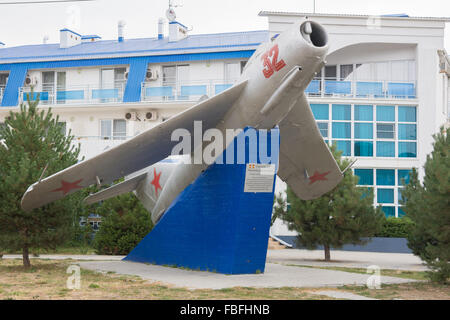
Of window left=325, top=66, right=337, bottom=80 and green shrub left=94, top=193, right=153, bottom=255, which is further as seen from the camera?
window left=325, top=66, right=337, bottom=80

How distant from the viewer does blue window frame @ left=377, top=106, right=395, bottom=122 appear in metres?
28.4

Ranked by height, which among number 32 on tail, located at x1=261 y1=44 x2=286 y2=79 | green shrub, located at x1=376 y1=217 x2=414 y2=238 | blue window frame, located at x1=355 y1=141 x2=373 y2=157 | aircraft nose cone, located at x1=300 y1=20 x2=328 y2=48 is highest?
aircraft nose cone, located at x1=300 y1=20 x2=328 y2=48

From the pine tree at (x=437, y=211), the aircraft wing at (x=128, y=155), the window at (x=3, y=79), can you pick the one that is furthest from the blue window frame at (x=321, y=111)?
the window at (x=3, y=79)

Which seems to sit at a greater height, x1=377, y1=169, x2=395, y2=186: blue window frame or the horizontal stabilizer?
x1=377, y1=169, x2=395, y2=186: blue window frame

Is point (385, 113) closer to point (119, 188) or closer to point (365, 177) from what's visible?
point (365, 177)

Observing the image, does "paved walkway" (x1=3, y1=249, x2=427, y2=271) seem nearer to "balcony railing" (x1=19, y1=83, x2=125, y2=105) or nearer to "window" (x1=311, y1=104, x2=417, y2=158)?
"window" (x1=311, y1=104, x2=417, y2=158)

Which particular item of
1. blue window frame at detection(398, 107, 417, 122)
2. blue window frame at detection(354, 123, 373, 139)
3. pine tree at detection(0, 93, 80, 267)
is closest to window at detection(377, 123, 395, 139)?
blue window frame at detection(354, 123, 373, 139)

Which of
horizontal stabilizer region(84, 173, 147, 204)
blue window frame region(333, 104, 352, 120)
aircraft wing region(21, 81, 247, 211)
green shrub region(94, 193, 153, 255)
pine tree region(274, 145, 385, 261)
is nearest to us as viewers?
aircraft wing region(21, 81, 247, 211)

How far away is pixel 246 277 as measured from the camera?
12719 mm

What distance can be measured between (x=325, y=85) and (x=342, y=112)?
1.75 meters

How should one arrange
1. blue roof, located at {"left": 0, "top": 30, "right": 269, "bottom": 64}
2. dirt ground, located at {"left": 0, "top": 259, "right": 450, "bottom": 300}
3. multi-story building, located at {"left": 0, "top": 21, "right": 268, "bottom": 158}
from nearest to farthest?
dirt ground, located at {"left": 0, "top": 259, "right": 450, "bottom": 300}
multi-story building, located at {"left": 0, "top": 21, "right": 268, "bottom": 158}
blue roof, located at {"left": 0, "top": 30, "right": 269, "bottom": 64}

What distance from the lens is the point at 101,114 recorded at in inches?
1208

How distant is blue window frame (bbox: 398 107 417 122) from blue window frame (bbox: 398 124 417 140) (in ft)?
1.01

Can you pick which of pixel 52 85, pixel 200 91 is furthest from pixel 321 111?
pixel 52 85
